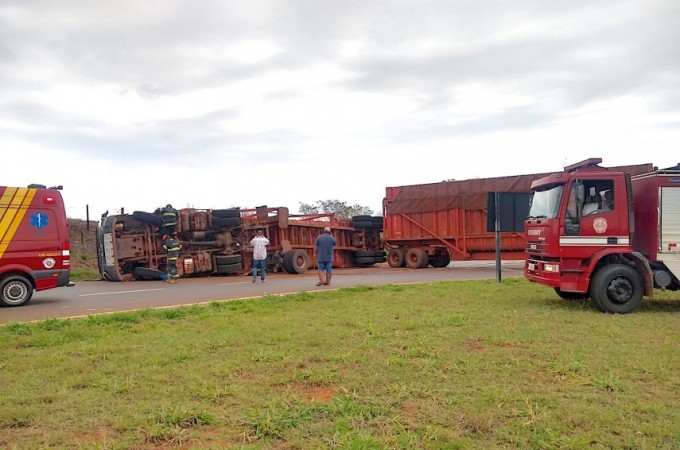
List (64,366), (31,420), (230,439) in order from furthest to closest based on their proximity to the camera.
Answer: (64,366) < (31,420) < (230,439)

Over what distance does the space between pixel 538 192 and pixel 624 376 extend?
555cm

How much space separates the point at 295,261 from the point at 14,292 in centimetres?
977

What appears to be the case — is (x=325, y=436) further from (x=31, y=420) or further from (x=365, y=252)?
(x=365, y=252)

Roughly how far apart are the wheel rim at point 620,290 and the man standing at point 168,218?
1296cm

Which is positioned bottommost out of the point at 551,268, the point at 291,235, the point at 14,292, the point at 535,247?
the point at 14,292

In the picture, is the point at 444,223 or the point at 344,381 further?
the point at 444,223

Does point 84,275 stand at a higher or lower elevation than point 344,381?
higher

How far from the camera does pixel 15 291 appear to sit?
37.2 ft

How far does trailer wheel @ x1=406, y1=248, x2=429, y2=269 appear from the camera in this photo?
856 inches

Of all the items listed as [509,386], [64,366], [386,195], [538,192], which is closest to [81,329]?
[64,366]

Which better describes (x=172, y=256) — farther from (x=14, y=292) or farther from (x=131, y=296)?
(x=14, y=292)

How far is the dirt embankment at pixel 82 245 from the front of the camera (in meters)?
22.3

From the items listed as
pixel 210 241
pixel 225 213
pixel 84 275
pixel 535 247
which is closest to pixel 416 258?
pixel 225 213

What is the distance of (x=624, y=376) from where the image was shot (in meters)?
5.11
